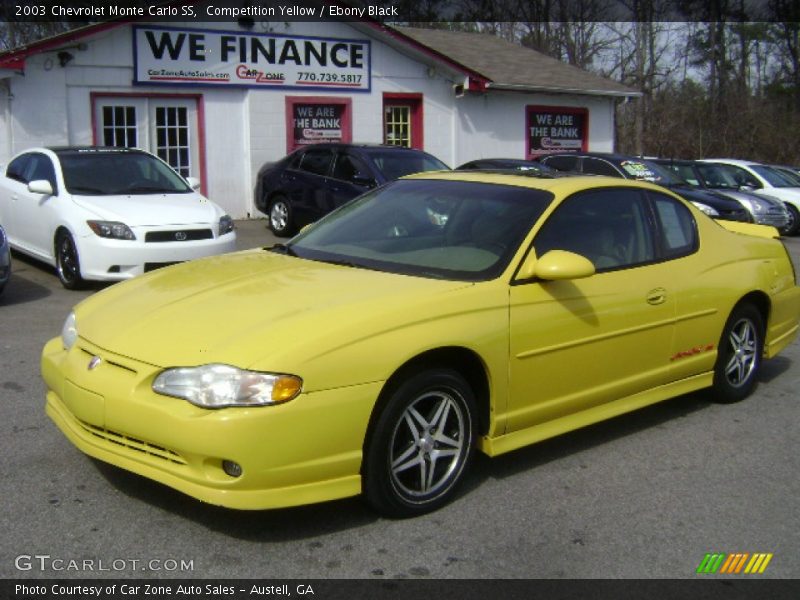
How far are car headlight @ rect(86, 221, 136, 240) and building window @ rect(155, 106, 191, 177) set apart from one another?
23.7 feet

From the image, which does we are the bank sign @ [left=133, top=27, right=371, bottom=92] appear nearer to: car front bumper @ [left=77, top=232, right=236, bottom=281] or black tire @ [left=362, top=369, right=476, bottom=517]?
car front bumper @ [left=77, top=232, right=236, bottom=281]

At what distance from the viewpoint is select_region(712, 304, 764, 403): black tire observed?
609 centimetres

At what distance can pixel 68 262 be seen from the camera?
10.1 meters

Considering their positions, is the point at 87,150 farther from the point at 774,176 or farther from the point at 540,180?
the point at 774,176

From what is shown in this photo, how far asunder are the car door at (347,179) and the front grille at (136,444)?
9638mm

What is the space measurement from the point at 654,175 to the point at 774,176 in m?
4.72

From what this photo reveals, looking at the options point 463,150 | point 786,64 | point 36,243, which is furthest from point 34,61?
point 786,64

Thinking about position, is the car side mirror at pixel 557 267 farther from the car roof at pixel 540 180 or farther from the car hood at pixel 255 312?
the car roof at pixel 540 180

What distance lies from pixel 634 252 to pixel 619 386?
0.80 m

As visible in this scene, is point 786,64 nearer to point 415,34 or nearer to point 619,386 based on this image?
point 415,34

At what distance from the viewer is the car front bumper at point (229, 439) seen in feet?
12.1

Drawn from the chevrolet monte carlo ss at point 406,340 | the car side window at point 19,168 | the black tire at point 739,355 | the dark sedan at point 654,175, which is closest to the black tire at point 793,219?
the dark sedan at point 654,175

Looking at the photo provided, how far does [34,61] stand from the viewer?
1513cm

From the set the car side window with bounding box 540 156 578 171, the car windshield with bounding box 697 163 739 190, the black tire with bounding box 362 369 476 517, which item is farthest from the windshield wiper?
the car windshield with bounding box 697 163 739 190
